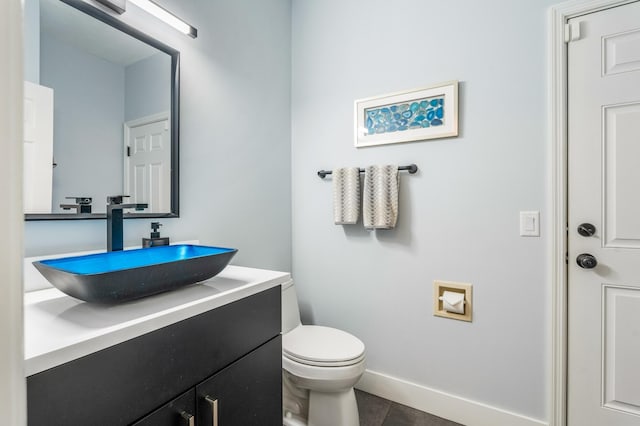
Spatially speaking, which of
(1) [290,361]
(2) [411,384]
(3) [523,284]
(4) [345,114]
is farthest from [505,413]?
(4) [345,114]

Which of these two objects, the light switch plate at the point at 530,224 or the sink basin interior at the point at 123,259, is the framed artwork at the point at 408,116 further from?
the sink basin interior at the point at 123,259

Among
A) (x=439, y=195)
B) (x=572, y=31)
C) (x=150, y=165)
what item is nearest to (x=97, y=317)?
(x=150, y=165)

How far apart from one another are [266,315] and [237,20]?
1624mm

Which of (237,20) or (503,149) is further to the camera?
(237,20)

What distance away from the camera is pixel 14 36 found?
1.02 feet

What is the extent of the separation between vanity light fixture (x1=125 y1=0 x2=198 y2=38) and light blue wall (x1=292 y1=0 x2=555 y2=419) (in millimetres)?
890

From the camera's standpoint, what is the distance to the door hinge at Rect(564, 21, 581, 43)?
1352 millimetres

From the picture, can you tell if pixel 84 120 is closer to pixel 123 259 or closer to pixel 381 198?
pixel 123 259

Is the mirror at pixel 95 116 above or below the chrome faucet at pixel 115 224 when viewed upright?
above

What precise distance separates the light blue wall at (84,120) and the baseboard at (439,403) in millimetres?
1731

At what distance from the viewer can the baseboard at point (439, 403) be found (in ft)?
4.92

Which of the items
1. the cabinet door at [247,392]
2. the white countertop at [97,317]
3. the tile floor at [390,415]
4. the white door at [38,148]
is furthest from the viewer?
the tile floor at [390,415]

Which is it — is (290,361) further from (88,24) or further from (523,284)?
(88,24)

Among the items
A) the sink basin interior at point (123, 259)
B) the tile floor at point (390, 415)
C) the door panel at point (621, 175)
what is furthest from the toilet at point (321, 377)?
the door panel at point (621, 175)
